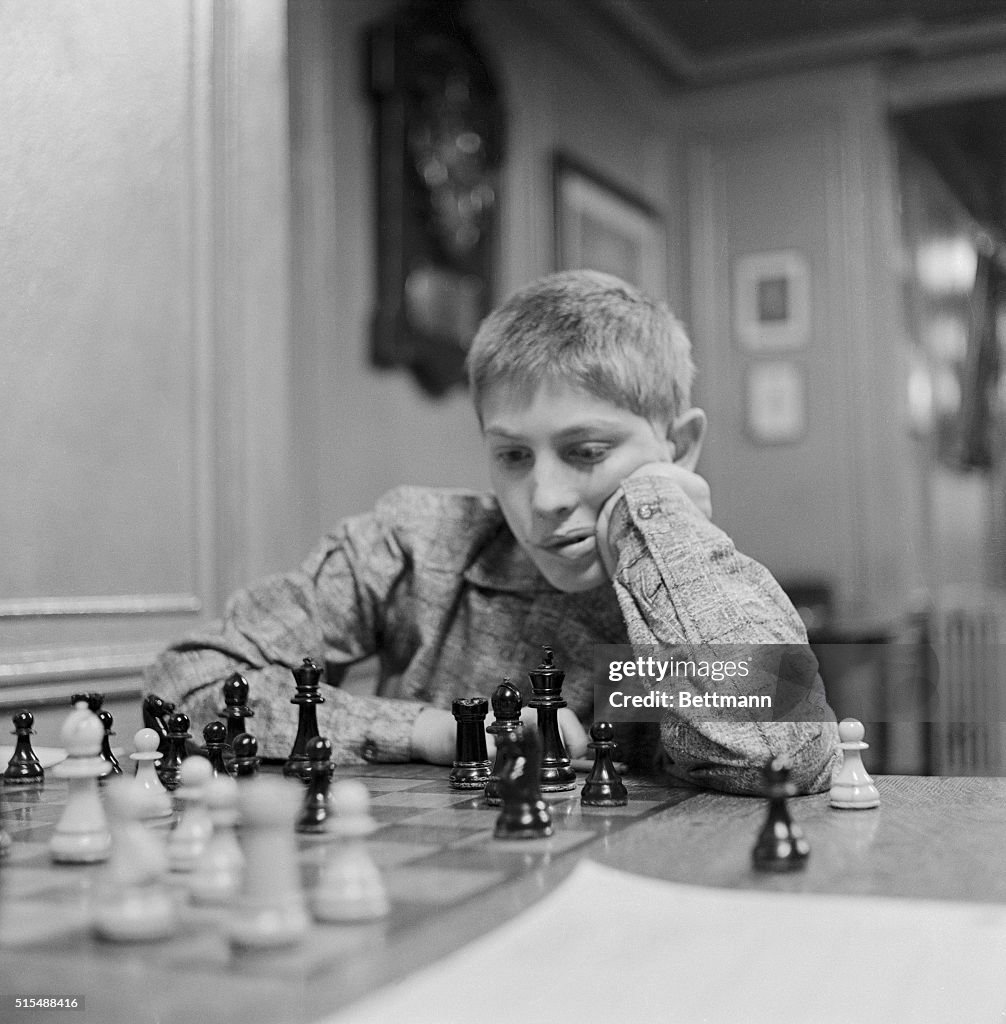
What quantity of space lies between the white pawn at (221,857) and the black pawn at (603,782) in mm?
409

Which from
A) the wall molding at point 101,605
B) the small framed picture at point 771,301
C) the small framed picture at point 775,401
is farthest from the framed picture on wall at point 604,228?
the wall molding at point 101,605

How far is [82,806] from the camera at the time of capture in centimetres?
88

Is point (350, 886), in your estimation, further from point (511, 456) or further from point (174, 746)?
point (511, 456)

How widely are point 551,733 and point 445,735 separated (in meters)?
0.22

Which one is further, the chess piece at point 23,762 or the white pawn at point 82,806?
the chess piece at point 23,762

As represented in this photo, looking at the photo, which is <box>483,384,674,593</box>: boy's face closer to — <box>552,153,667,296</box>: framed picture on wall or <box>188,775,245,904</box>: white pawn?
<box>188,775,245,904</box>: white pawn

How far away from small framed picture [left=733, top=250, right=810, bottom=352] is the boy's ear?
3.96 metres

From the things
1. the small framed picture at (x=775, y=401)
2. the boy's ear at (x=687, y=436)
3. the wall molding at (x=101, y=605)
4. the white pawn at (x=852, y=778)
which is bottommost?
the white pawn at (x=852, y=778)

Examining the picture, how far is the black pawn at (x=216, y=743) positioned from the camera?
1168mm

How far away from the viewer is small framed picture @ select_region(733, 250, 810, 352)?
542 centimetres

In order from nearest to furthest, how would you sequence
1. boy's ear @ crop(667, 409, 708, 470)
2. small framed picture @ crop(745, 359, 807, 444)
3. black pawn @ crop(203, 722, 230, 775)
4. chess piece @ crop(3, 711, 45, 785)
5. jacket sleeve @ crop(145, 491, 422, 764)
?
black pawn @ crop(203, 722, 230, 775) → chess piece @ crop(3, 711, 45, 785) → jacket sleeve @ crop(145, 491, 422, 764) → boy's ear @ crop(667, 409, 708, 470) → small framed picture @ crop(745, 359, 807, 444)

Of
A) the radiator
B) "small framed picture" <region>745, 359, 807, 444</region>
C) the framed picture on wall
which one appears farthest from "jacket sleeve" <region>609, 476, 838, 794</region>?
"small framed picture" <region>745, 359, 807, 444</region>

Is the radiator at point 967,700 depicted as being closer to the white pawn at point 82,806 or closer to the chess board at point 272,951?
the chess board at point 272,951

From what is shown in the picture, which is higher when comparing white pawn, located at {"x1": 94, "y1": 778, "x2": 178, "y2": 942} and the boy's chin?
the boy's chin
